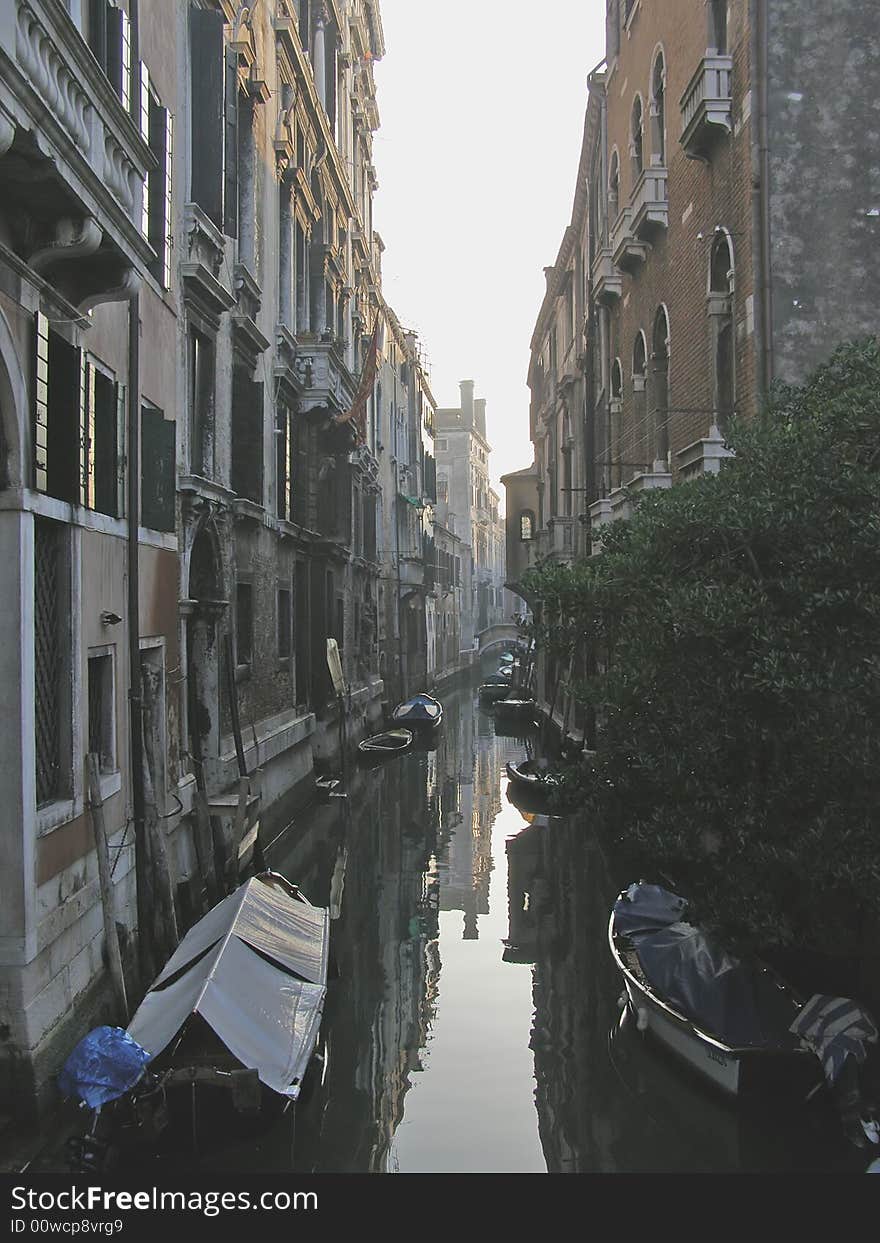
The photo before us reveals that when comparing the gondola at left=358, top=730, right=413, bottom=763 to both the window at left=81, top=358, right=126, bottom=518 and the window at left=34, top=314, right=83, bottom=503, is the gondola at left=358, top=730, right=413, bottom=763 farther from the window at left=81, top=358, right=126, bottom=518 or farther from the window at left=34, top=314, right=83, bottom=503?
the window at left=34, top=314, right=83, bottom=503

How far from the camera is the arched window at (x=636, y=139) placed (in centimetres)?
1703

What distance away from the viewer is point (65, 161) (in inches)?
245

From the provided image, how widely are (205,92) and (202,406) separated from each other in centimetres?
349

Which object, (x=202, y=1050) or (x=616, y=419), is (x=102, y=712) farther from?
(x=616, y=419)

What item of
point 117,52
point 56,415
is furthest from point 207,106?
point 56,415

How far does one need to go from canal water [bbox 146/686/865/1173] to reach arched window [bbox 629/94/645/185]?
10506mm

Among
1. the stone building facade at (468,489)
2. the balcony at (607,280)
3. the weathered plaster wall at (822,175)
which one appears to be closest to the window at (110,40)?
the weathered plaster wall at (822,175)

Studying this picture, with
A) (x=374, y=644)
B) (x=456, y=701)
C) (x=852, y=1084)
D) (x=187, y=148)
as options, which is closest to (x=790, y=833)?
(x=852, y=1084)

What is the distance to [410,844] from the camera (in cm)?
1745

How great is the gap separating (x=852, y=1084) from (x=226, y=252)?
11.8m

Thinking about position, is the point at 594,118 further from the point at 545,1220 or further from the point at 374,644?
the point at 545,1220

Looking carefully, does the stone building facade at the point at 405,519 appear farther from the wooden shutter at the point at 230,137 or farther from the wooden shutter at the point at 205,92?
the wooden shutter at the point at 205,92

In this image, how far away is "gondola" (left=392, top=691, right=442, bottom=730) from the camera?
1174 inches

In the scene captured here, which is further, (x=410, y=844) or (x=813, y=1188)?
(x=410, y=844)
